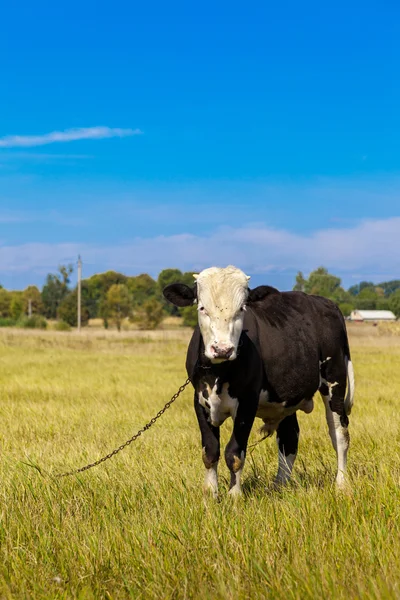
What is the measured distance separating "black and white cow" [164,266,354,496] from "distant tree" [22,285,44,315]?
102089 millimetres

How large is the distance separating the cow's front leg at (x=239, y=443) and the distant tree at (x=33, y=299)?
103 meters

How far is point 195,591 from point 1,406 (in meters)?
9.61

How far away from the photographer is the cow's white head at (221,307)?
5.11m

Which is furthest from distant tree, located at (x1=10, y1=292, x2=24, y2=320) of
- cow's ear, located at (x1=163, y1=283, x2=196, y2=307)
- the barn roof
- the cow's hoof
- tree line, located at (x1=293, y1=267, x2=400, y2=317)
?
the cow's hoof

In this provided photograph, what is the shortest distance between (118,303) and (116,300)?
1.50 ft

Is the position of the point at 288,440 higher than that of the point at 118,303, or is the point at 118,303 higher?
the point at 118,303

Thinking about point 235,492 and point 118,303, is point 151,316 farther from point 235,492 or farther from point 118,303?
point 235,492

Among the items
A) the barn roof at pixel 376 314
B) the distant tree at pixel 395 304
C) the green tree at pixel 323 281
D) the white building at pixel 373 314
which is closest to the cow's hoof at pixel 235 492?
the green tree at pixel 323 281

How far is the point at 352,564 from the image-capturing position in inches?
158

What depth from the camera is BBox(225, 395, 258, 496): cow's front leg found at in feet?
18.7

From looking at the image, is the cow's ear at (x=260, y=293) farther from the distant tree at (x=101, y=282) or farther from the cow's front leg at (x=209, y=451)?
the distant tree at (x=101, y=282)

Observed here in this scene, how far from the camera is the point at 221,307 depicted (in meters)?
5.35

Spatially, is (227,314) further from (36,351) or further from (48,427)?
(36,351)

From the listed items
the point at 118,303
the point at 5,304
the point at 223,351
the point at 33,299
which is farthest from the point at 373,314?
the point at 223,351
